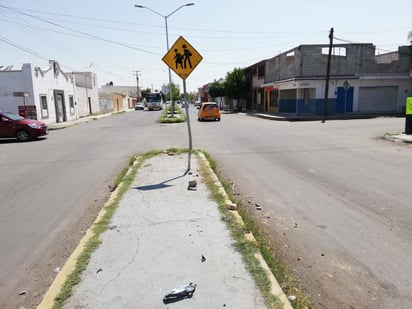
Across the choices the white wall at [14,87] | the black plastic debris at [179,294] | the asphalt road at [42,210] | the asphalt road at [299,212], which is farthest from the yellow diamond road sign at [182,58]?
the white wall at [14,87]

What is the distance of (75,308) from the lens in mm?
2729

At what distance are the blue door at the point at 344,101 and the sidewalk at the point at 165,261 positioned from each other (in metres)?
Result: 28.2

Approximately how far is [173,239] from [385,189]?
4651 millimetres

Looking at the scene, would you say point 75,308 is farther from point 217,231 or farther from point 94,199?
point 94,199

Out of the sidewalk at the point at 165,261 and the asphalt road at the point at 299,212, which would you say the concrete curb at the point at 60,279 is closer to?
the sidewalk at the point at 165,261

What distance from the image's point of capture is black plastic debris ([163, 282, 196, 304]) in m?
2.81

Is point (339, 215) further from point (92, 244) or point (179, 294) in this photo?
point (92, 244)

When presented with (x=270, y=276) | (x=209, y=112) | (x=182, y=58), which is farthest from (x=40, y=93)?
(x=270, y=276)

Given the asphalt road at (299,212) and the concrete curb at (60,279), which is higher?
the concrete curb at (60,279)

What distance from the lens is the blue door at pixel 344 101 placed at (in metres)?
30.2

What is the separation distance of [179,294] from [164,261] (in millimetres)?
656

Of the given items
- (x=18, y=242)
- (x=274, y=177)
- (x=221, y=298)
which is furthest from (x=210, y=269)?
(x=274, y=177)

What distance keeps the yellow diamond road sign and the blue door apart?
2602 centimetres

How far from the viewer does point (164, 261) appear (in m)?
3.46
